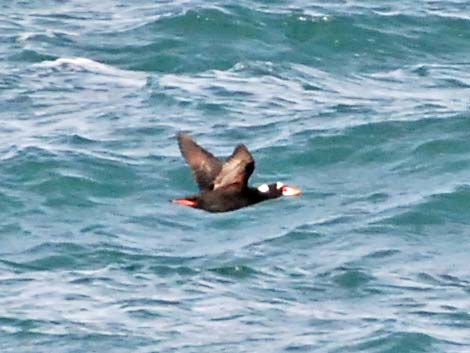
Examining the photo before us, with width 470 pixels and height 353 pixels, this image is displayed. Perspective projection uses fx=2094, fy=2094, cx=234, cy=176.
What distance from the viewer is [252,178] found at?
28422mm

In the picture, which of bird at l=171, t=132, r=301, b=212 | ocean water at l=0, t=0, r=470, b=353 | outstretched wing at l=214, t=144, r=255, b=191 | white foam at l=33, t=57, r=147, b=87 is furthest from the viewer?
white foam at l=33, t=57, r=147, b=87

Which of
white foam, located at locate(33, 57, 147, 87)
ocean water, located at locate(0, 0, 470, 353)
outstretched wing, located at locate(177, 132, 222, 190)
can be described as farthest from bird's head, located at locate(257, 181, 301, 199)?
white foam, located at locate(33, 57, 147, 87)

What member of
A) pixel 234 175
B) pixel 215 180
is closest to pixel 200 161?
pixel 215 180

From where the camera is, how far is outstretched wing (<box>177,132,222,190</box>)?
2084 centimetres

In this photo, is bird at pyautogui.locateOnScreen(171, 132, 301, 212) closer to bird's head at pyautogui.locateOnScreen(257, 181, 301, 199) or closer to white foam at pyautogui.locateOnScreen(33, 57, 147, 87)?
bird's head at pyautogui.locateOnScreen(257, 181, 301, 199)

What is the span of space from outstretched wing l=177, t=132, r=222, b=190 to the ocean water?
280 cm

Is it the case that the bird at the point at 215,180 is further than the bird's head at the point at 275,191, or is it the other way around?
the bird's head at the point at 275,191

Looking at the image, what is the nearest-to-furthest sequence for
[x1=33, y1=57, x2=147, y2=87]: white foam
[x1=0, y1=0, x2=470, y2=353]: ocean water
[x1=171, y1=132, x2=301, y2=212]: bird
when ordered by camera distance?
[x1=171, y1=132, x2=301, y2=212]: bird → [x1=0, y1=0, x2=470, y2=353]: ocean water → [x1=33, y1=57, x2=147, y2=87]: white foam

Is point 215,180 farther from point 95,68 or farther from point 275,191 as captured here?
point 95,68

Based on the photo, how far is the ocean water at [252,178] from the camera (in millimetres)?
23938

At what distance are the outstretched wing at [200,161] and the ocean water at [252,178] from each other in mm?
2803

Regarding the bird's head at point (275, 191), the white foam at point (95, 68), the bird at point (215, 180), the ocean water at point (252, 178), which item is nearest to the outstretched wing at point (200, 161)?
the bird at point (215, 180)

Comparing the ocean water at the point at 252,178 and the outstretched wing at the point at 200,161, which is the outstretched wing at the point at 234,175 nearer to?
the outstretched wing at the point at 200,161

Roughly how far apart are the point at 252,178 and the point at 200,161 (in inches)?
296
